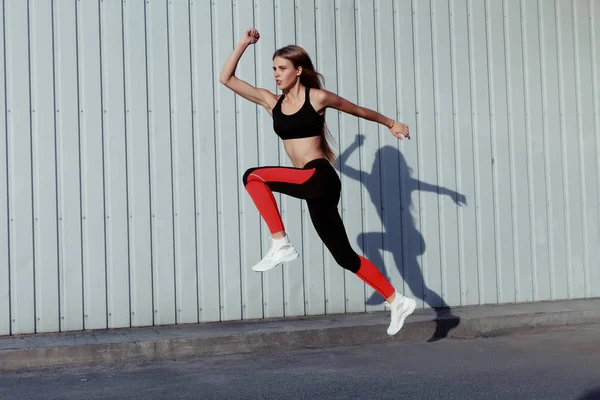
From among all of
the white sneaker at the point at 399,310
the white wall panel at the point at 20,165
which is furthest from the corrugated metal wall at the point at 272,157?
the white sneaker at the point at 399,310

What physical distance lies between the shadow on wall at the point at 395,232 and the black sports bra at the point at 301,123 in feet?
9.57

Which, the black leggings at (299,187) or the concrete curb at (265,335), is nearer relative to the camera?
the black leggings at (299,187)

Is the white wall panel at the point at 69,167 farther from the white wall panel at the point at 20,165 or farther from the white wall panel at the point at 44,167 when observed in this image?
the white wall panel at the point at 20,165

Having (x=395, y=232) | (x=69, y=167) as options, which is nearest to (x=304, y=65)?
(x=69, y=167)

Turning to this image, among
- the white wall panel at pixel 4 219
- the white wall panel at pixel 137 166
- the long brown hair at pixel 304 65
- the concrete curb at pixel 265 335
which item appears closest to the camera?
the long brown hair at pixel 304 65

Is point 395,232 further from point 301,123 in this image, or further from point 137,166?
point 301,123

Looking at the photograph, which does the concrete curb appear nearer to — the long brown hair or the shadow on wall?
the shadow on wall

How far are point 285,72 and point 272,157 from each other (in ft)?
8.63

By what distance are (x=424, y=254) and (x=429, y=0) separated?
9.00ft

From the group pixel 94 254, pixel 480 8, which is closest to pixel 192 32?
pixel 94 254

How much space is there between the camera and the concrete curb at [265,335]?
8.49 metres

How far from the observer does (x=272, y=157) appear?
1033 cm

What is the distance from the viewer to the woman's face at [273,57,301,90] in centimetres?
776

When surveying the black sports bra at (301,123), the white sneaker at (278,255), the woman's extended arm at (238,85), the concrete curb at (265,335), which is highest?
the woman's extended arm at (238,85)
